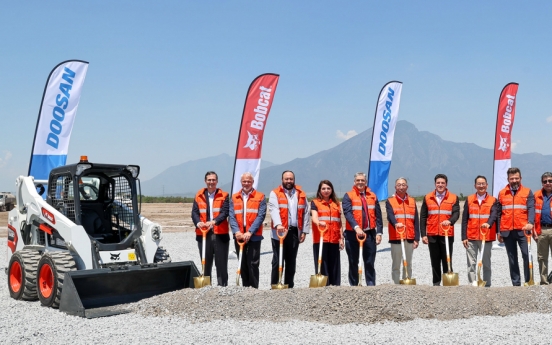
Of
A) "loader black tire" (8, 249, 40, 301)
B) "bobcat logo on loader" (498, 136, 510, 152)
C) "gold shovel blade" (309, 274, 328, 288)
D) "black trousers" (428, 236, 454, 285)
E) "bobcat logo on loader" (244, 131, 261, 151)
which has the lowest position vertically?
"loader black tire" (8, 249, 40, 301)

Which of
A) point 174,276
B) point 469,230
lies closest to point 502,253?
point 469,230

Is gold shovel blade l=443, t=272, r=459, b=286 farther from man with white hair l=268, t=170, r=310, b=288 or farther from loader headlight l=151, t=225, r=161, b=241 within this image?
loader headlight l=151, t=225, r=161, b=241

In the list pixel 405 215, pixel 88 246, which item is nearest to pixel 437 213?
pixel 405 215

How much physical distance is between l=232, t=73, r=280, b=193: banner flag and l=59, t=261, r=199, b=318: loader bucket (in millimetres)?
4304

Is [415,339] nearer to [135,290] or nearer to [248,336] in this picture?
[248,336]

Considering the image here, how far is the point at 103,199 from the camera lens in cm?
Result: 812

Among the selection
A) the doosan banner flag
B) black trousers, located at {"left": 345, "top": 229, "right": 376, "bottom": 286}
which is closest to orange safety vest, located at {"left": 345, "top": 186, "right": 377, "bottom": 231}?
black trousers, located at {"left": 345, "top": 229, "right": 376, "bottom": 286}

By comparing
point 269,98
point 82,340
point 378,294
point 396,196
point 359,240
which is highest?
point 269,98

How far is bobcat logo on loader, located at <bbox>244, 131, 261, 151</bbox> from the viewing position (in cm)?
1188

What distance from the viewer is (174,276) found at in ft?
24.3

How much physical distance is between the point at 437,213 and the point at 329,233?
63.5 inches

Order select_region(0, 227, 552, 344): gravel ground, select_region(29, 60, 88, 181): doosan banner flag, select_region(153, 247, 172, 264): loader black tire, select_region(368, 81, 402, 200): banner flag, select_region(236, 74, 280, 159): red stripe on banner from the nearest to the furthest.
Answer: select_region(0, 227, 552, 344): gravel ground
select_region(153, 247, 172, 264): loader black tire
select_region(29, 60, 88, 181): doosan banner flag
select_region(236, 74, 280, 159): red stripe on banner
select_region(368, 81, 402, 200): banner flag

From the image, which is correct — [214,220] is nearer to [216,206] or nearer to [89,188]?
[216,206]

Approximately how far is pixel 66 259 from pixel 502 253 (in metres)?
10.4
